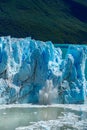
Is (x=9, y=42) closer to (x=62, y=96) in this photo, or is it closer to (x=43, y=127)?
(x=62, y=96)

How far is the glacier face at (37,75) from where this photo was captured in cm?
3453

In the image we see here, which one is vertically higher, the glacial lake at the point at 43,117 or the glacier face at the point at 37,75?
the glacier face at the point at 37,75

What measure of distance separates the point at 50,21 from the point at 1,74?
107m

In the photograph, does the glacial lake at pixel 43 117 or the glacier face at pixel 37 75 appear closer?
the glacial lake at pixel 43 117

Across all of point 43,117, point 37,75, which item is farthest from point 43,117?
point 37,75

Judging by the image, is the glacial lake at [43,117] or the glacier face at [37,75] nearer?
the glacial lake at [43,117]

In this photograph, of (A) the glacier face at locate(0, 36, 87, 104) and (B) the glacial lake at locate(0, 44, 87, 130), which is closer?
(B) the glacial lake at locate(0, 44, 87, 130)

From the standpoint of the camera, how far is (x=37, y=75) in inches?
1411

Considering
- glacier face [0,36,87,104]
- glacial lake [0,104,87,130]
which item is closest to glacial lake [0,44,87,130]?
glacial lake [0,104,87,130]

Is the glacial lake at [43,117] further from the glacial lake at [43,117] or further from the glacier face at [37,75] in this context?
the glacier face at [37,75]

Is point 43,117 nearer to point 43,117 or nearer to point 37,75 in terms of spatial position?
point 43,117

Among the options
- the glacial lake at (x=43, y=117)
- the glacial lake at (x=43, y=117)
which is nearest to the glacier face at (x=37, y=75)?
the glacial lake at (x=43, y=117)

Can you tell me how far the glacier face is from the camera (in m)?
34.5

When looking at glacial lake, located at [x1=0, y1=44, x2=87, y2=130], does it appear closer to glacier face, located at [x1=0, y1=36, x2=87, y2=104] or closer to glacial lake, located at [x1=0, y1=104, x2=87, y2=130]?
glacial lake, located at [x1=0, y1=104, x2=87, y2=130]
